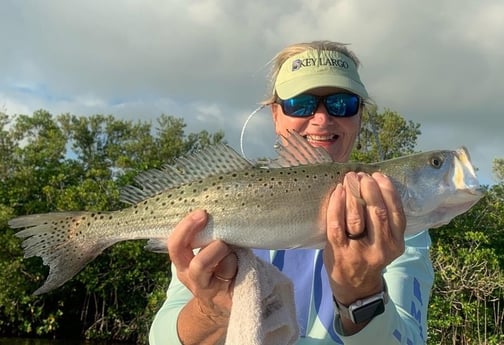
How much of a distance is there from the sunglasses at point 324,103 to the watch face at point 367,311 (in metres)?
1.52

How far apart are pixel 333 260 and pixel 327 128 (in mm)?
1276

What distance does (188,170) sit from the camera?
10.5ft

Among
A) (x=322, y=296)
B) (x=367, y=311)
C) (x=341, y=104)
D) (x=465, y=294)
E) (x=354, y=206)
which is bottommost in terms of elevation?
(x=367, y=311)

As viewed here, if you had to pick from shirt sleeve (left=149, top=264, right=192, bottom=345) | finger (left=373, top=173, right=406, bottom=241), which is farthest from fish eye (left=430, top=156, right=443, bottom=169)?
shirt sleeve (left=149, top=264, right=192, bottom=345)

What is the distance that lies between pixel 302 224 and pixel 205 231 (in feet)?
1.56

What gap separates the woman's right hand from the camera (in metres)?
2.91

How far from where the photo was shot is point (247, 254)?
301 cm

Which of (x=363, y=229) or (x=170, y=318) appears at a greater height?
(x=363, y=229)

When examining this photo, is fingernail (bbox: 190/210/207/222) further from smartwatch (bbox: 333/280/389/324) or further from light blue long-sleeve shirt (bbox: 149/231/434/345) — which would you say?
smartwatch (bbox: 333/280/389/324)

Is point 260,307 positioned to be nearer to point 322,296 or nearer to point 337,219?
point 337,219

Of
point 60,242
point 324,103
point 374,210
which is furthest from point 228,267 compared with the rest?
point 324,103

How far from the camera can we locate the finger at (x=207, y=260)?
288cm

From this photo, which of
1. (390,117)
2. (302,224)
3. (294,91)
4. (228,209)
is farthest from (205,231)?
(390,117)

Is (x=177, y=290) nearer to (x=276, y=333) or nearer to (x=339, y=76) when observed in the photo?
(x=276, y=333)
